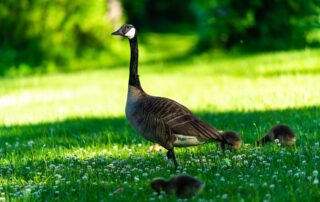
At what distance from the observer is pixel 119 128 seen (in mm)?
13766

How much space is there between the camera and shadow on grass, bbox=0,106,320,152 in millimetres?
11609

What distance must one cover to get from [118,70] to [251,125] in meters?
18.2

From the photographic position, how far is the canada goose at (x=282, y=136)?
9844mm

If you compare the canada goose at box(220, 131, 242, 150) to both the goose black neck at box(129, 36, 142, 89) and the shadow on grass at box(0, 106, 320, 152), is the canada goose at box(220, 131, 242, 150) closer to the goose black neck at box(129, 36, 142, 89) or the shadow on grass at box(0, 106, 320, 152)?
the shadow on grass at box(0, 106, 320, 152)

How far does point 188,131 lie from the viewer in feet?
28.4

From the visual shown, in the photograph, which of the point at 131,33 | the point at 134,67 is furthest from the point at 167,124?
the point at 131,33

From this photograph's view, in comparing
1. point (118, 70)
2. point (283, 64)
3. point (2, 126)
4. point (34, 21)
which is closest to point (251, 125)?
point (2, 126)

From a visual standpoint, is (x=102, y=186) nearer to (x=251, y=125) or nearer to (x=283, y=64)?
(x=251, y=125)

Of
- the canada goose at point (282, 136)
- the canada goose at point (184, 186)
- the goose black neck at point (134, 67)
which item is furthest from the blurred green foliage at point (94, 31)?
the canada goose at point (184, 186)

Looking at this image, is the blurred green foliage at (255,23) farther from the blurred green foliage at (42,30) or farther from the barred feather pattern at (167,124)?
the barred feather pattern at (167,124)

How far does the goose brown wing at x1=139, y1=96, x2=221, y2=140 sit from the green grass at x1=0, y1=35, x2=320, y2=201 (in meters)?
0.42

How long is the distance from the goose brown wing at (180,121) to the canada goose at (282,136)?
1.48 m

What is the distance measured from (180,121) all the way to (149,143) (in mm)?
2735

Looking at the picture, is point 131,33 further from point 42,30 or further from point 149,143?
point 42,30
